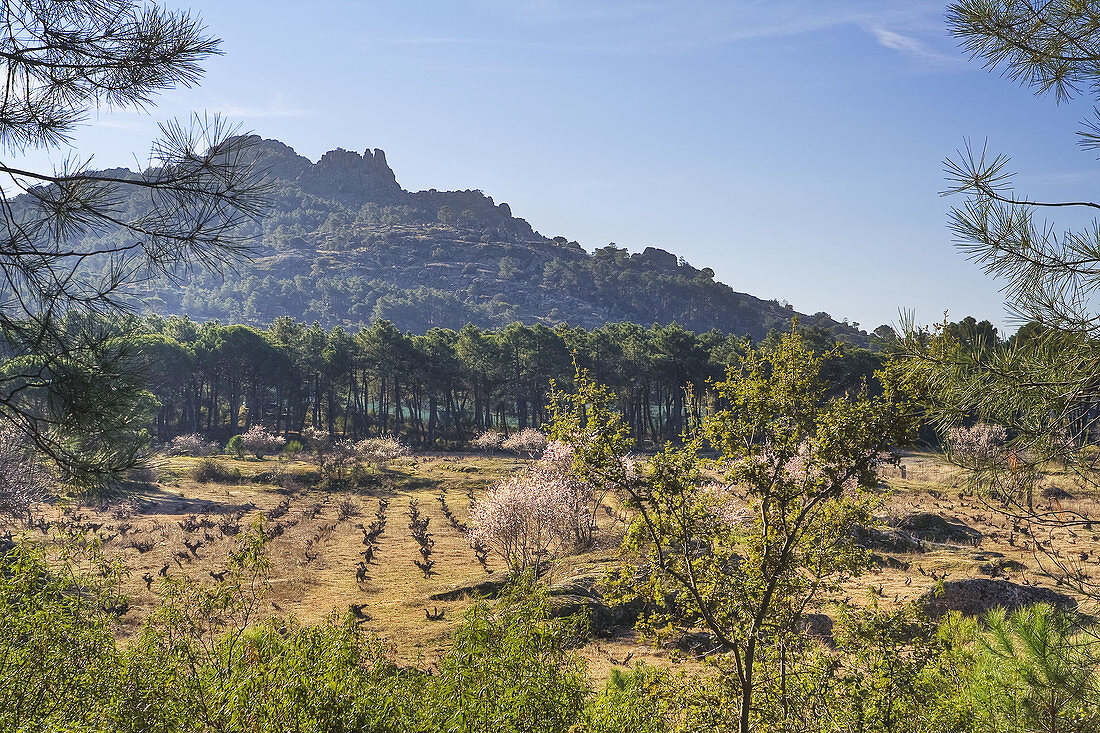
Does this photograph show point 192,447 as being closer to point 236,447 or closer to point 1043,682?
point 236,447

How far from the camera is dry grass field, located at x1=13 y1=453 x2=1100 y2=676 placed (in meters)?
16.1

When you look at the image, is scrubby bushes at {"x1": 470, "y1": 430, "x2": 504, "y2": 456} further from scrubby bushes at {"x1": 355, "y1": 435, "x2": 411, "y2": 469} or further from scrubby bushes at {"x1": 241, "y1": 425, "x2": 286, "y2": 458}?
scrubby bushes at {"x1": 241, "y1": 425, "x2": 286, "y2": 458}

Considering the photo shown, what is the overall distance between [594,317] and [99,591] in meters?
159

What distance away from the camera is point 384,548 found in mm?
24422

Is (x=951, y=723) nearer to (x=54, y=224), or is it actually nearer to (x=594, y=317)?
(x=54, y=224)

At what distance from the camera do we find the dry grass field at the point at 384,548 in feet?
52.9

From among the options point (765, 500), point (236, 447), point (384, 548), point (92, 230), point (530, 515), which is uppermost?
point (92, 230)

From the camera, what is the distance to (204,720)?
4.18 meters

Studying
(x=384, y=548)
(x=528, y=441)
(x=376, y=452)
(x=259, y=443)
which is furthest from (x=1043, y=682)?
(x=259, y=443)

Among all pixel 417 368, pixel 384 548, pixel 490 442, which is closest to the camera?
pixel 384 548

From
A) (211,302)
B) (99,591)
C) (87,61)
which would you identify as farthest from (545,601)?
A: (211,302)

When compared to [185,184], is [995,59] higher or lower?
higher

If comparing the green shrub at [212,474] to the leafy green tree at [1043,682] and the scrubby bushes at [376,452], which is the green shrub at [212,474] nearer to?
the scrubby bushes at [376,452]

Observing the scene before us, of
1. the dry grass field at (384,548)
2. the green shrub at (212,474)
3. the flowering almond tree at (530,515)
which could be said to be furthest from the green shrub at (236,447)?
the flowering almond tree at (530,515)
